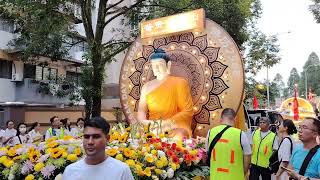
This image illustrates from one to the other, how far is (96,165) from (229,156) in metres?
2.77

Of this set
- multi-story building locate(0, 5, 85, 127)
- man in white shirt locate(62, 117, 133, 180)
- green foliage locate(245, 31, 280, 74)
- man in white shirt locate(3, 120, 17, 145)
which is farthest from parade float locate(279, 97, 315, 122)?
man in white shirt locate(62, 117, 133, 180)

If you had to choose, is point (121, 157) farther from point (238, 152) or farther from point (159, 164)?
point (238, 152)

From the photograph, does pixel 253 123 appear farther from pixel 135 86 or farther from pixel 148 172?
pixel 148 172

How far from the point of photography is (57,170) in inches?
197

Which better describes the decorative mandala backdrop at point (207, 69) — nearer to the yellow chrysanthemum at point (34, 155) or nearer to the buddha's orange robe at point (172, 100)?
the buddha's orange robe at point (172, 100)

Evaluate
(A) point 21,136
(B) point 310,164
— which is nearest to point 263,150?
(B) point 310,164

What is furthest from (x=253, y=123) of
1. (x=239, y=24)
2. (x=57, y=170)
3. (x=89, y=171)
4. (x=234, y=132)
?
(x=89, y=171)

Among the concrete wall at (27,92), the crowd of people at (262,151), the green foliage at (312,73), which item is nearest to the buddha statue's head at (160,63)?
the crowd of people at (262,151)

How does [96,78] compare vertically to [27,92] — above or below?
above

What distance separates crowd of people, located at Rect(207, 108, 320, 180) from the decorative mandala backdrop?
1703 mm

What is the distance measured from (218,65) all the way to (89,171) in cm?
702

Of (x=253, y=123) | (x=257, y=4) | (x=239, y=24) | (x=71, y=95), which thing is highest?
(x=257, y=4)

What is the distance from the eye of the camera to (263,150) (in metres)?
7.70

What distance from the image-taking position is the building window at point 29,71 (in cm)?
2141
